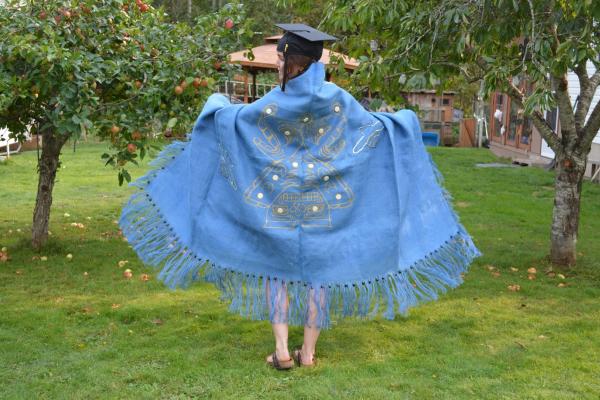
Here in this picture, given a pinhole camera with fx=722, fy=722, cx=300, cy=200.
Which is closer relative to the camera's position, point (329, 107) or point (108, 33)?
point (329, 107)

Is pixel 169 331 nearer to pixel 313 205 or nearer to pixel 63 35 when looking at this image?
pixel 313 205

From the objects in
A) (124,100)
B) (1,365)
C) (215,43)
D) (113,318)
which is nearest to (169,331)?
(113,318)

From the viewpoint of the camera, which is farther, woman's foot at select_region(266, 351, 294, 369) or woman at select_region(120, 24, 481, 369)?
woman's foot at select_region(266, 351, 294, 369)

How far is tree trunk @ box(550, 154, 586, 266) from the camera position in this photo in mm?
6301

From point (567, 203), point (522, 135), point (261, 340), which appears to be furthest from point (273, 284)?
point (522, 135)

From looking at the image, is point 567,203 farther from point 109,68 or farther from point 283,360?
point 109,68

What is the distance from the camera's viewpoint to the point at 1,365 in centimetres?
408

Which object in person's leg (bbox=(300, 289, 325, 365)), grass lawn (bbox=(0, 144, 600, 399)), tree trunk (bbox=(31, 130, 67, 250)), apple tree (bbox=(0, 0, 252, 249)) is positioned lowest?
grass lawn (bbox=(0, 144, 600, 399))

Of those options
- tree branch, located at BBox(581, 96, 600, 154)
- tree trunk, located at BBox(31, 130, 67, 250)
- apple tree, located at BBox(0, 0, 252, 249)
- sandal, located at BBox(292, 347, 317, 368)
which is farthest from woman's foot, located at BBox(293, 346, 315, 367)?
tree trunk, located at BBox(31, 130, 67, 250)

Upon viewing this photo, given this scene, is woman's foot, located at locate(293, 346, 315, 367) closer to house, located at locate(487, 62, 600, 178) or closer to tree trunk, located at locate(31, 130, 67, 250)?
tree trunk, located at locate(31, 130, 67, 250)

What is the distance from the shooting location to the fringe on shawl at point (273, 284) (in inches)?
152

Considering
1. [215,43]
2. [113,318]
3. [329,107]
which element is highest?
[215,43]

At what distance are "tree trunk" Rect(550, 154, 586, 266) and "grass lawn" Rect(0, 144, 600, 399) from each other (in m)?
0.22

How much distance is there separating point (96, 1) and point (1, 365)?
312cm
